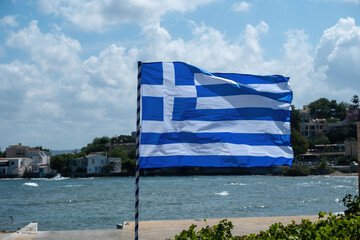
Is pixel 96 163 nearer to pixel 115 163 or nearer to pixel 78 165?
pixel 115 163

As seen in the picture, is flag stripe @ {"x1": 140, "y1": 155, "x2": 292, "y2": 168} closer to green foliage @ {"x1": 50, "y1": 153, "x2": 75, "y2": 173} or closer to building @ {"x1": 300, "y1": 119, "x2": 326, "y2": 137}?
green foliage @ {"x1": 50, "y1": 153, "x2": 75, "y2": 173}

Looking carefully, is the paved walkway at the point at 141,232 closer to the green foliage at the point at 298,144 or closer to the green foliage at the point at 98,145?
the green foliage at the point at 298,144

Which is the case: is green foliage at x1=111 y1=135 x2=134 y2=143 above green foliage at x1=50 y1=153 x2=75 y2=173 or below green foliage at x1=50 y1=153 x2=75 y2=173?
above

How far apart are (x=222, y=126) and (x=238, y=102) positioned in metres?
0.59

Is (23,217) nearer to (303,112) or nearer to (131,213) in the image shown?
(131,213)

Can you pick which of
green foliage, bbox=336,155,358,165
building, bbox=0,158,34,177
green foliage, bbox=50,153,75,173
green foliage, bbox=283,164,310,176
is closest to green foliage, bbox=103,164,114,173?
green foliage, bbox=50,153,75,173

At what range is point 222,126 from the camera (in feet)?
29.7

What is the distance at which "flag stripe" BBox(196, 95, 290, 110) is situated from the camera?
9133 mm

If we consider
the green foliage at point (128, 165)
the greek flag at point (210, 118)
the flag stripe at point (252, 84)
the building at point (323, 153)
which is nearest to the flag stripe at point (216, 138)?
the greek flag at point (210, 118)

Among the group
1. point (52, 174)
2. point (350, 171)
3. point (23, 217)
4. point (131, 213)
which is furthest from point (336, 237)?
point (52, 174)

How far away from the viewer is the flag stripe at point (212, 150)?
8.70 metres

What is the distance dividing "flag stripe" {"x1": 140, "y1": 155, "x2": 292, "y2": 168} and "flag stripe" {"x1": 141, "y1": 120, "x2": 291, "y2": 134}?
51 centimetres

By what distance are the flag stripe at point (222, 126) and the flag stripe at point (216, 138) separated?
0.07m

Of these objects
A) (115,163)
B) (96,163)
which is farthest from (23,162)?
(115,163)
